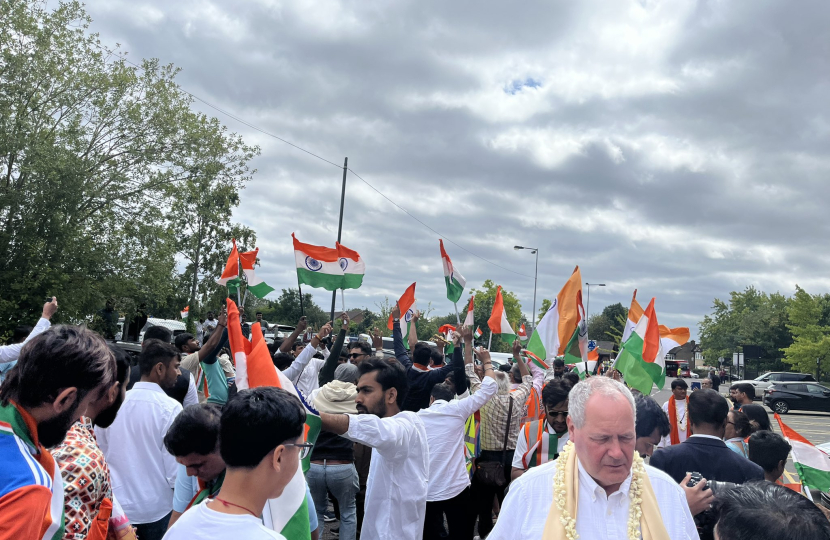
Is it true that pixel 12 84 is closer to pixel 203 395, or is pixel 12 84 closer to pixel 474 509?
pixel 203 395

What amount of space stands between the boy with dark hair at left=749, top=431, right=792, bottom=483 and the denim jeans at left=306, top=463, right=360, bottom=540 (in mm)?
3113

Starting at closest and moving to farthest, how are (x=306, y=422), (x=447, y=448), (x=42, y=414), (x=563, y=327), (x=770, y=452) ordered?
(x=42, y=414) → (x=306, y=422) → (x=770, y=452) → (x=447, y=448) → (x=563, y=327)

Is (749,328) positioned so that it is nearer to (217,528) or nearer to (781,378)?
(781,378)

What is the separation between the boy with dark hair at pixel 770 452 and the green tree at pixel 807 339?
4145 cm

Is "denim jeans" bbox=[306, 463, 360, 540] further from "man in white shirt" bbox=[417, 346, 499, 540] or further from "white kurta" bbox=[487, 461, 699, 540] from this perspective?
"white kurta" bbox=[487, 461, 699, 540]

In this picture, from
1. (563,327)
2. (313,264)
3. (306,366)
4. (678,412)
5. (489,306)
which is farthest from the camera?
(489,306)

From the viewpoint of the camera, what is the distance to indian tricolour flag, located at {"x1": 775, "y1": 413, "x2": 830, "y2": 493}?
12.3ft

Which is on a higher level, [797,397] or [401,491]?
[401,491]

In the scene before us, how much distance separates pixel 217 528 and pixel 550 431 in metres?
3.64

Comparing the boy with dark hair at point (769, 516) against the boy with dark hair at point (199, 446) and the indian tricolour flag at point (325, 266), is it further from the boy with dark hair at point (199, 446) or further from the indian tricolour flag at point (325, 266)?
the indian tricolour flag at point (325, 266)

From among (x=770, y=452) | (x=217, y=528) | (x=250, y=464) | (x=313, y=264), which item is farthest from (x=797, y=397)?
(x=217, y=528)

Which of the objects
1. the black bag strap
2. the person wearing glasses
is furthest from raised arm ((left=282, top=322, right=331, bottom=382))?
the person wearing glasses

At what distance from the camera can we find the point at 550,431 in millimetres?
5070

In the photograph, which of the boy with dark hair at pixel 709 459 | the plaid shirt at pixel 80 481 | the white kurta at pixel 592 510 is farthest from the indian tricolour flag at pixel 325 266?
the white kurta at pixel 592 510
